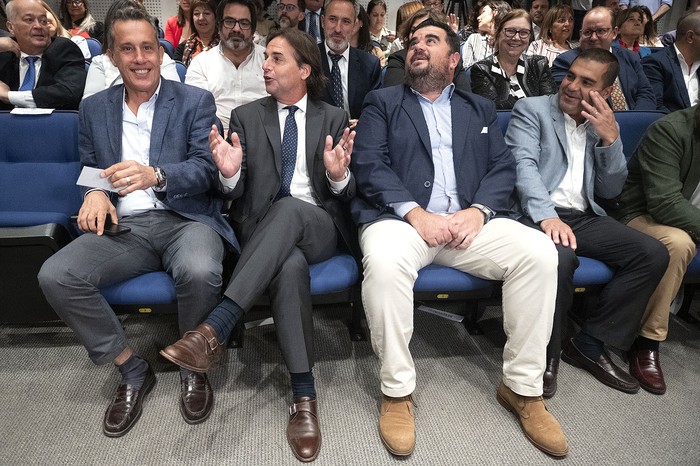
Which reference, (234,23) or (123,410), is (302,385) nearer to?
(123,410)

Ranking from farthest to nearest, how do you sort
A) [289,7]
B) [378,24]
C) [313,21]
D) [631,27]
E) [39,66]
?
[378,24], [631,27], [313,21], [289,7], [39,66]

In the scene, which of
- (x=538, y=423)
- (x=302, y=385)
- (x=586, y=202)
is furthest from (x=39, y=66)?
(x=538, y=423)

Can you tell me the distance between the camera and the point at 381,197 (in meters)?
2.00

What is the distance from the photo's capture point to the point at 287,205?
6.18 feet

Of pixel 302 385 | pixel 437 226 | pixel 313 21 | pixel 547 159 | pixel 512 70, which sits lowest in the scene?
pixel 302 385

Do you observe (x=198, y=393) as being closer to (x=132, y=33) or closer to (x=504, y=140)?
(x=132, y=33)

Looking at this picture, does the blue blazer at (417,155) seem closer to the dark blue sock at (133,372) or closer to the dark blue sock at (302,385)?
the dark blue sock at (302,385)

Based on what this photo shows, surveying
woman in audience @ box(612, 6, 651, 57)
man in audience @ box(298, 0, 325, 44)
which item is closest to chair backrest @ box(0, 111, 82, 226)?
man in audience @ box(298, 0, 325, 44)

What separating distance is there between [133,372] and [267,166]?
3.06 feet

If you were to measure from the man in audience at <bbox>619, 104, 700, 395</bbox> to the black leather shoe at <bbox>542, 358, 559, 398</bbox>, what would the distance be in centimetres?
39

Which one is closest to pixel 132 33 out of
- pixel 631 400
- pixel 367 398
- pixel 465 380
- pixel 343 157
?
pixel 343 157

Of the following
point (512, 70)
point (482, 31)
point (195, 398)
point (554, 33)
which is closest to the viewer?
point (195, 398)

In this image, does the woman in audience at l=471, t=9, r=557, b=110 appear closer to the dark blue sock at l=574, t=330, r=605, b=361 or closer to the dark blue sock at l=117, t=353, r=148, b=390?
the dark blue sock at l=574, t=330, r=605, b=361

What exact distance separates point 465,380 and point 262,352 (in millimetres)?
875
